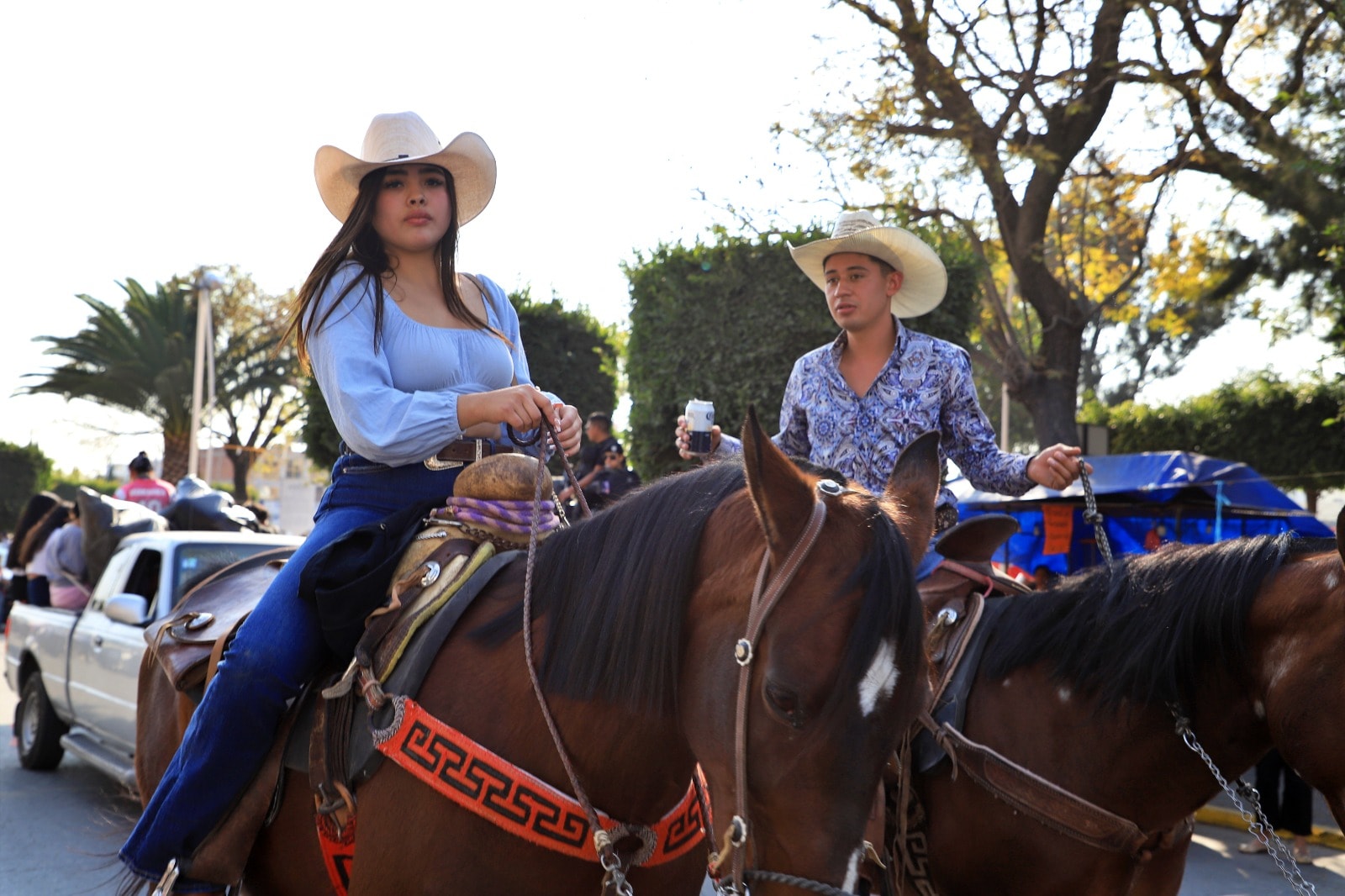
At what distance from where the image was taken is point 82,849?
633 centimetres

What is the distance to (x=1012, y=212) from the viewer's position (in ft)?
41.5

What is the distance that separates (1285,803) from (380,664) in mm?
6815

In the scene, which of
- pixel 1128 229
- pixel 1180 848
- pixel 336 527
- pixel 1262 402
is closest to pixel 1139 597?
pixel 1180 848

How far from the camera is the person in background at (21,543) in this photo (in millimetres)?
10750

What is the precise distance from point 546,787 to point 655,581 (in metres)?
0.45

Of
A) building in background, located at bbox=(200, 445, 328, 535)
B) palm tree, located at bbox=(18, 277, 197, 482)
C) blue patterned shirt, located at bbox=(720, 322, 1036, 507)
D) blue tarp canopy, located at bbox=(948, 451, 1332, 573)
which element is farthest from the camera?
building in background, located at bbox=(200, 445, 328, 535)

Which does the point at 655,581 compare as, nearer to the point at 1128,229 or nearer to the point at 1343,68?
the point at 1343,68

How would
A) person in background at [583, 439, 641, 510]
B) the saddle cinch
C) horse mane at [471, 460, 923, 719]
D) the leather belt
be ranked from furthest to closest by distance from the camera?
1. person in background at [583, 439, 641, 510]
2. the leather belt
3. the saddle cinch
4. horse mane at [471, 460, 923, 719]

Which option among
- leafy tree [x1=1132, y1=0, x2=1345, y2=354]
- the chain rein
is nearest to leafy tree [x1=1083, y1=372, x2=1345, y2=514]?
leafy tree [x1=1132, y1=0, x2=1345, y2=354]

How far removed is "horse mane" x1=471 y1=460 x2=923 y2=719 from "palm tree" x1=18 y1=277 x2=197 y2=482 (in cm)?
2511

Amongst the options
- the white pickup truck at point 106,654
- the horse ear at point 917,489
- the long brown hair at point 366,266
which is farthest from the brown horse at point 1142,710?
the white pickup truck at point 106,654

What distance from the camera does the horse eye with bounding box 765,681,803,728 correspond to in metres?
1.76

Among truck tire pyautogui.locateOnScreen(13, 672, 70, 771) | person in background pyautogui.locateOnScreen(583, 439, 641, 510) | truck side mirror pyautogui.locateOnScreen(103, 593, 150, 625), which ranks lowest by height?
→ truck tire pyautogui.locateOnScreen(13, 672, 70, 771)

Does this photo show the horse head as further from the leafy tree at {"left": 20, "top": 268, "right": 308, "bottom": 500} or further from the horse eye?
the leafy tree at {"left": 20, "top": 268, "right": 308, "bottom": 500}
